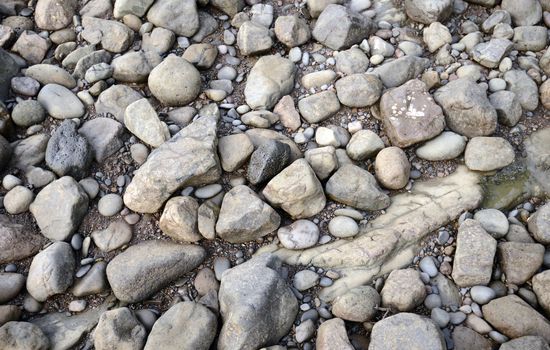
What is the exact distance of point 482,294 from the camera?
7.55ft

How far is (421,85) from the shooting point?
110 inches

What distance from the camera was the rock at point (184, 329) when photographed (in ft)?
6.98

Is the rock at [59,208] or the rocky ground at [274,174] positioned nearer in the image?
the rocky ground at [274,174]

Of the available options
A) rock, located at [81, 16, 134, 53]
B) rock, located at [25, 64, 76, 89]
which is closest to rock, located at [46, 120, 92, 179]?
rock, located at [25, 64, 76, 89]

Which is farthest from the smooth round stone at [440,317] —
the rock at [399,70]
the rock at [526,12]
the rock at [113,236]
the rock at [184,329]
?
the rock at [526,12]

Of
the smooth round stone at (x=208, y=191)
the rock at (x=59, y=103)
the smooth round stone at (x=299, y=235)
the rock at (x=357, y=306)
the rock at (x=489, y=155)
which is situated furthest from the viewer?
the rock at (x=59, y=103)

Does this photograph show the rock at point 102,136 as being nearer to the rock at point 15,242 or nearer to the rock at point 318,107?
the rock at point 15,242

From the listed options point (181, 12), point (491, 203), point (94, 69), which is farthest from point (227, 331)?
point (181, 12)

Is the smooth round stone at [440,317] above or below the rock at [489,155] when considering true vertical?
below

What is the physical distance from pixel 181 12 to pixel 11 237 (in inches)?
62.2

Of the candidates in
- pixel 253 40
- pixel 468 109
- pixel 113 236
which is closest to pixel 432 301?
pixel 468 109

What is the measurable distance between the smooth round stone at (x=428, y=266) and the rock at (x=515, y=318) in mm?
257

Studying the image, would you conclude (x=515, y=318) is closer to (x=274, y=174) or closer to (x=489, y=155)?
(x=489, y=155)

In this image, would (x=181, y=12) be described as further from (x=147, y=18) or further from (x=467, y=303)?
(x=467, y=303)
